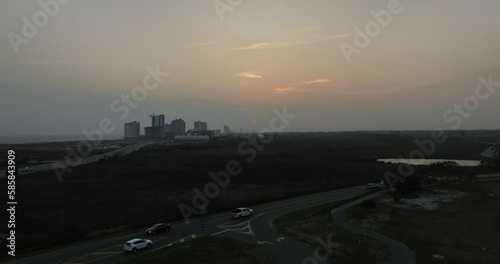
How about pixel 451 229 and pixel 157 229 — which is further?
pixel 451 229

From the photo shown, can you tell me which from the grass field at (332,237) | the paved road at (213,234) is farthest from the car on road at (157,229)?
the grass field at (332,237)

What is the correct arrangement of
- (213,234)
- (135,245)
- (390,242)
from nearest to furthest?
(135,245) → (390,242) → (213,234)

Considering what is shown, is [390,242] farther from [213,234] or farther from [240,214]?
[240,214]

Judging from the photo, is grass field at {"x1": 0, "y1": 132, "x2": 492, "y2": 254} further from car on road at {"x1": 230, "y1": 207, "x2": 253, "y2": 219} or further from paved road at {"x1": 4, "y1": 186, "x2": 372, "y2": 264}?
car on road at {"x1": 230, "y1": 207, "x2": 253, "y2": 219}

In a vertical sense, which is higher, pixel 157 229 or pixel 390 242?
pixel 157 229

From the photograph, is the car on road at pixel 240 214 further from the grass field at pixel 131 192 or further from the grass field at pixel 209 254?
the grass field at pixel 209 254

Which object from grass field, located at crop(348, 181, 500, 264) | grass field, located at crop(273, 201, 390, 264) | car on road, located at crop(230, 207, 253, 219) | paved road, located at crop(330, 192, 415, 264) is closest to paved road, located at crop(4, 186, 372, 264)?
car on road, located at crop(230, 207, 253, 219)

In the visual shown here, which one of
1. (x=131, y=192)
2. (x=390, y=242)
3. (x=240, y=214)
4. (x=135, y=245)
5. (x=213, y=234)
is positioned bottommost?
(x=213, y=234)

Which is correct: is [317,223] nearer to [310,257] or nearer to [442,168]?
[310,257]

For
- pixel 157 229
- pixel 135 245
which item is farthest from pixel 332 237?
pixel 135 245
